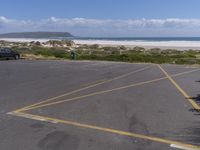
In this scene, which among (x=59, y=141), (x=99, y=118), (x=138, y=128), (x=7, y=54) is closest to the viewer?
(x=59, y=141)

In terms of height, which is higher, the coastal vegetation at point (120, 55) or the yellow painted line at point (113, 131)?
the yellow painted line at point (113, 131)

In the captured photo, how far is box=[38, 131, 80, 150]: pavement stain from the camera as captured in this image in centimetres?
632

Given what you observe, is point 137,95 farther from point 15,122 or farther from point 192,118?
point 15,122

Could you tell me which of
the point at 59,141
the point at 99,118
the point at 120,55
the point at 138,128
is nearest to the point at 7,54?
the point at 120,55

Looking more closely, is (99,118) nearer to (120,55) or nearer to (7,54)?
(7,54)

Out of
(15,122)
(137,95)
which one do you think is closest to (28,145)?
(15,122)

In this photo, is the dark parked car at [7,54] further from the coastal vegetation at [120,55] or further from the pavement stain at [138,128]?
the pavement stain at [138,128]

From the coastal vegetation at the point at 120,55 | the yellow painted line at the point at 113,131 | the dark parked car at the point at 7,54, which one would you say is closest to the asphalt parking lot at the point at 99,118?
the yellow painted line at the point at 113,131

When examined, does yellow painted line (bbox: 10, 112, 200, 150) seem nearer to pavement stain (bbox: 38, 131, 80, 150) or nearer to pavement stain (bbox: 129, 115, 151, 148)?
pavement stain (bbox: 129, 115, 151, 148)

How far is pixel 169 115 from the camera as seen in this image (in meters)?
9.14

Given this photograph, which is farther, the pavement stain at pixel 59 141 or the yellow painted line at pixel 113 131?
the yellow painted line at pixel 113 131

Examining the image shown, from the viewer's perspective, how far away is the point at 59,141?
667 centimetres

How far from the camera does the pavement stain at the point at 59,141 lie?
20.7 ft

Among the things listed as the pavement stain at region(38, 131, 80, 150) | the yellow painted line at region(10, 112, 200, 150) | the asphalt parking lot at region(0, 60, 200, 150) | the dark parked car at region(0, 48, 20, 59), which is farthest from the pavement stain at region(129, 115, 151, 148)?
the dark parked car at region(0, 48, 20, 59)
